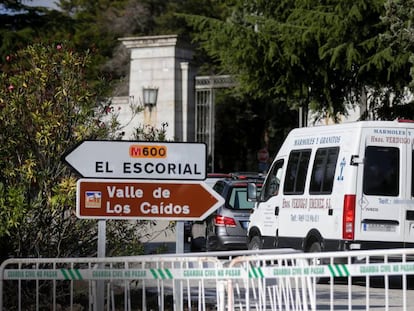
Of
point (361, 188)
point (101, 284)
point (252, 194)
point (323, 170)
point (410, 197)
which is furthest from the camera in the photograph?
point (252, 194)

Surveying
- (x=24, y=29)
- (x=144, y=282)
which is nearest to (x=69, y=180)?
(x=144, y=282)

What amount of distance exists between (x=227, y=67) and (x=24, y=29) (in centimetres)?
1070

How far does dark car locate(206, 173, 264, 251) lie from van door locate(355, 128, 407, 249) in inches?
200


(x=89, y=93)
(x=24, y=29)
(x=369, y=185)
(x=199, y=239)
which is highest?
(x=24, y=29)

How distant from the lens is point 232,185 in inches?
819

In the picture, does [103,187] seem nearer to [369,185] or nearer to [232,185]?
[369,185]

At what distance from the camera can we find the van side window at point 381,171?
15328mm

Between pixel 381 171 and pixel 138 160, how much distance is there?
6.07m

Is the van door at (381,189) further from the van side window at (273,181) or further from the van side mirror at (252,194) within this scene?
the van side mirror at (252,194)

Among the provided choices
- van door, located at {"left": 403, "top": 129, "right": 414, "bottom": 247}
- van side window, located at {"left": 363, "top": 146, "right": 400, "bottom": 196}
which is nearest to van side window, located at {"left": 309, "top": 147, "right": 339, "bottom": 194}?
van side window, located at {"left": 363, "top": 146, "right": 400, "bottom": 196}

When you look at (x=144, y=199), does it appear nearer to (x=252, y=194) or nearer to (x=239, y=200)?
(x=252, y=194)

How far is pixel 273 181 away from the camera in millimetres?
17828

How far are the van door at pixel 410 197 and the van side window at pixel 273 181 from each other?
2.69m

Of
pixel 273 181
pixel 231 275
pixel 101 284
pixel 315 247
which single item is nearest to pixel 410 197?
pixel 315 247
